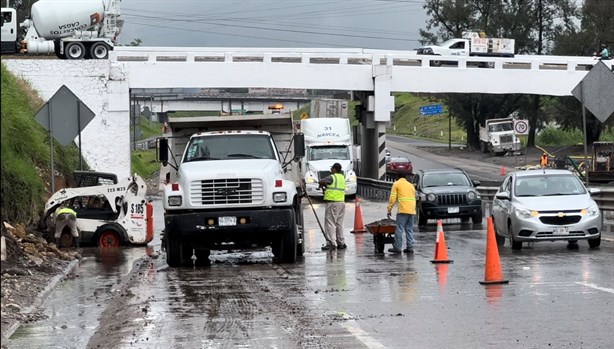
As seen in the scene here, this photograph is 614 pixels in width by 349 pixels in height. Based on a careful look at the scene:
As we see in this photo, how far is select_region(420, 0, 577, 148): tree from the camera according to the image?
92.4 metres

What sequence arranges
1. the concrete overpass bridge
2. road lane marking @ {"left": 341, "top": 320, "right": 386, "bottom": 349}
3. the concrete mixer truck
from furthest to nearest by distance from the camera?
the concrete mixer truck, the concrete overpass bridge, road lane marking @ {"left": 341, "top": 320, "right": 386, "bottom": 349}

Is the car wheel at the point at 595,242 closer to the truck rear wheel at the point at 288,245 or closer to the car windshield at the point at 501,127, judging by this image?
the truck rear wheel at the point at 288,245

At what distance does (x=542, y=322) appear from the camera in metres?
11.5

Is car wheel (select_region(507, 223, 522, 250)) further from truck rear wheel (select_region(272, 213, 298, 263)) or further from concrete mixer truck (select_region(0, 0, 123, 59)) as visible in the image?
concrete mixer truck (select_region(0, 0, 123, 59))

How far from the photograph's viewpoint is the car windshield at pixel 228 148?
20422 mm

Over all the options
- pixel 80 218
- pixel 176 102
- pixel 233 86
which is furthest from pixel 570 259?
pixel 176 102

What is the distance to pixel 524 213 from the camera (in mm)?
21297

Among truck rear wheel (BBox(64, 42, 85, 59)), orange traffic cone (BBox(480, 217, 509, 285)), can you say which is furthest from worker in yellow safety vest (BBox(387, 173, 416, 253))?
truck rear wheel (BBox(64, 42, 85, 59))

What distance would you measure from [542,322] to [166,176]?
11.7 metres

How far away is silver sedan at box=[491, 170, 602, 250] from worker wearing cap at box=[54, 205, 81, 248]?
336 inches

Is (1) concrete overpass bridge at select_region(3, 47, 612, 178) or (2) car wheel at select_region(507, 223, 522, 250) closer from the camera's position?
(2) car wheel at select_region(507, 223, 522, 250)

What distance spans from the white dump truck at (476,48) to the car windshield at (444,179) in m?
29.9

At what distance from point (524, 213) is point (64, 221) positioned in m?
8.94

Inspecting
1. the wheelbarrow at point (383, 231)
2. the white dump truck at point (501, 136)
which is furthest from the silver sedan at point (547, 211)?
the white dump truck at point (501, 136)
